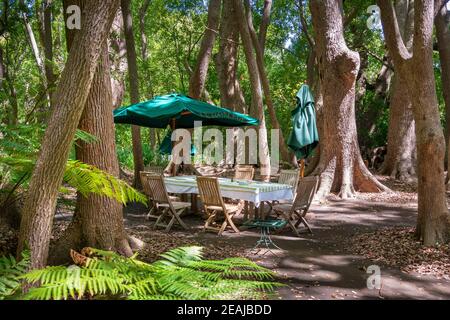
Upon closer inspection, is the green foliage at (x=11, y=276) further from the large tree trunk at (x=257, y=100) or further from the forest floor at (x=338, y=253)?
the large tree trunk at (x=257, y=100)

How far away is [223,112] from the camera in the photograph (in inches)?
396

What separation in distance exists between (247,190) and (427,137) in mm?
3107

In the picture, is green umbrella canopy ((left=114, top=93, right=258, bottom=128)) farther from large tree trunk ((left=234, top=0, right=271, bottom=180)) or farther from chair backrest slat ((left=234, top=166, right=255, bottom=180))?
chair backrest slat ((left=234, top=166, right=255, bottom=180))

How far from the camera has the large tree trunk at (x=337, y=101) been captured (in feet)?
38.8

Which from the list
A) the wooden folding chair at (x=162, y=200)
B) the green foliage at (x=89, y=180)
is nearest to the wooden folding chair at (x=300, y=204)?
the wooden folding chair at (x=162, y=200)

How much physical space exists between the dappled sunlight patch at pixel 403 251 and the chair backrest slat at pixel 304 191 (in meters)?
1.15

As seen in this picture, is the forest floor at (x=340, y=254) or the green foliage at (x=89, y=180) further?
the forest floor at (x=340, y=254)

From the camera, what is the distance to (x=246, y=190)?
26.9 feet

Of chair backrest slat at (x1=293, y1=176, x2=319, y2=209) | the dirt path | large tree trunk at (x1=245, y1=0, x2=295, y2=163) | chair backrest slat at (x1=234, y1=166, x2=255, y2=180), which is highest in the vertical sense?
large tree trunk at (x1=245, y1=0, x2=295, y2=163)

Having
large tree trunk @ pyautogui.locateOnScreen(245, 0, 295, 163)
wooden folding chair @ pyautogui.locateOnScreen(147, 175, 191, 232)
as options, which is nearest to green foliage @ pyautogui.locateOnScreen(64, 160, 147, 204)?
wooden folding chair @ pyautogui.locateOnScreen(147, 175, 191, 232)

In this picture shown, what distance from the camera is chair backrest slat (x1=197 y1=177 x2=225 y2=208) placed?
8125 mm

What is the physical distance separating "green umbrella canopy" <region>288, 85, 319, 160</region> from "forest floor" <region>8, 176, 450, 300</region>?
5.45ft
